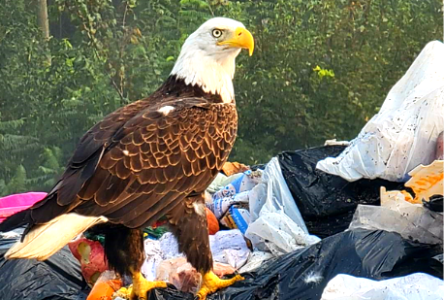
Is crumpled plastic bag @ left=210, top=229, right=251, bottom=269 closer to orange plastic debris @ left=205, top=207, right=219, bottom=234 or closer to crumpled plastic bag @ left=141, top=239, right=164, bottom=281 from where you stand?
orange plastic debris @ left=205, top=207, right=219, bottom=234

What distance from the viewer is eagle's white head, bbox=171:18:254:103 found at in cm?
327

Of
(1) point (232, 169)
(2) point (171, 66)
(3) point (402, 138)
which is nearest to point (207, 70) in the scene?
(3) point (402, 138)

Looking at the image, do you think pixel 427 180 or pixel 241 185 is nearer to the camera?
pixel 427 180

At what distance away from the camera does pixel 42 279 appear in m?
3.29

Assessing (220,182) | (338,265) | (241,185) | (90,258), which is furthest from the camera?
(220,182)

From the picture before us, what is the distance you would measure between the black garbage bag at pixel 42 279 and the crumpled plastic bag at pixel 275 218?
790mm

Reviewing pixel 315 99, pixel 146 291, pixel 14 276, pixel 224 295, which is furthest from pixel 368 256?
pixel 315 99

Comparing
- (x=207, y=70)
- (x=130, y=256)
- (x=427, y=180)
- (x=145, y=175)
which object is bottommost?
(x=130, y=256)

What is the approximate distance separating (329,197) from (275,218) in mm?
411

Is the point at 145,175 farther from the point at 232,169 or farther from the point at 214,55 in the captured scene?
the point at 232,169

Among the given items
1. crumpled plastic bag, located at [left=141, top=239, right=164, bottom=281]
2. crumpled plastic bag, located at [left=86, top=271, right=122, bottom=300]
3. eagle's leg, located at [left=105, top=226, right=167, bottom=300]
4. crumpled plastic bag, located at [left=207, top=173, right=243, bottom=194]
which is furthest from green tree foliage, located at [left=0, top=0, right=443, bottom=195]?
eagle's leg, located at [left=105, top=226, right=167, bottom=300]

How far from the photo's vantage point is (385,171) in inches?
137

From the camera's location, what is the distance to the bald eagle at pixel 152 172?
2693 mm

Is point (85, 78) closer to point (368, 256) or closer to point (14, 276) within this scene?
point (14, 276)
